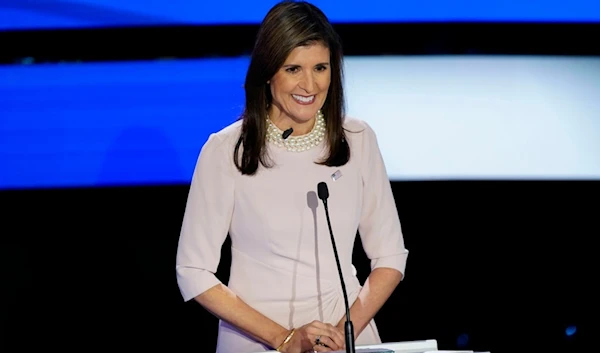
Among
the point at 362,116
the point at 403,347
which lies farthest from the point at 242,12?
the point at 403,347

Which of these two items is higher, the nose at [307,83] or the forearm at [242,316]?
the nose at [307,83]

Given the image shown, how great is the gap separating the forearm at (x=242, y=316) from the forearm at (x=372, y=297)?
175mm

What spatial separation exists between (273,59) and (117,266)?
4.71ft

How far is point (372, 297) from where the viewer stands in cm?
262

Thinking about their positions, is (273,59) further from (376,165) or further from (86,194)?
(86,194)

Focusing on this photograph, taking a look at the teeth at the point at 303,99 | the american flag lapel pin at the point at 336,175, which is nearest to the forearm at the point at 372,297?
the american flag lapel pin at the point at 336,175

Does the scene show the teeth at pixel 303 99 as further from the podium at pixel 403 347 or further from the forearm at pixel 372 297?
the podium at pixel 403 347

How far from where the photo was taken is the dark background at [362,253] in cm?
356

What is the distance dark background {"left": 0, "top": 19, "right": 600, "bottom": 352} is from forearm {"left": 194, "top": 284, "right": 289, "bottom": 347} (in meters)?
1.08

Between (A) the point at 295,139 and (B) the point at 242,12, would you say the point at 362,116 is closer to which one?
(B) the point at 242,12

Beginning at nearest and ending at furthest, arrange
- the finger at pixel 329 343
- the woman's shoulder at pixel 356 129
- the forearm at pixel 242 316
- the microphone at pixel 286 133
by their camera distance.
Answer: the finger at pixel 329 343
the forearm at pixel 242 316
the microphone at pixel 286 133
the woman's shoulder at pixel 356 129

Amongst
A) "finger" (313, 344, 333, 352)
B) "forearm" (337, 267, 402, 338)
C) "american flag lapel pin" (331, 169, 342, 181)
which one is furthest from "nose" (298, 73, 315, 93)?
"finger" (313, 344, 333, 352)

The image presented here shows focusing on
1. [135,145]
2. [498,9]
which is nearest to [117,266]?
[135,145]

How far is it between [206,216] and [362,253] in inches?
47.1
